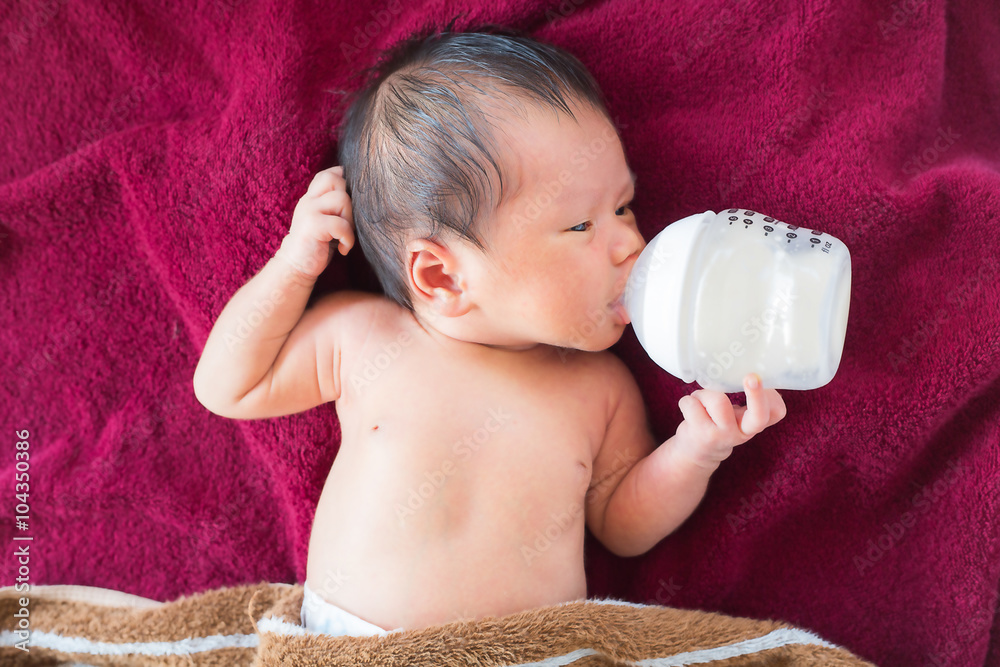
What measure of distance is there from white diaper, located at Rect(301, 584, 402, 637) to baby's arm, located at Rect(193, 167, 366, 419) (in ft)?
1.12

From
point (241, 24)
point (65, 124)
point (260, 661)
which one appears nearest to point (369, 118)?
point (241, 24)

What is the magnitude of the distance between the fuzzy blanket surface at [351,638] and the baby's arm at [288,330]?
0.37m

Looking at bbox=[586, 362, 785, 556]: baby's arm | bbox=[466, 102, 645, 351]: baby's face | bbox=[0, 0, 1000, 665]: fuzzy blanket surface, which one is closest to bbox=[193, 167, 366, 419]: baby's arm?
bbox=[0, 0, 1000, 665]: fuzzy blanket surface

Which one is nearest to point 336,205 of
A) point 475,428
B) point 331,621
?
point 475,428

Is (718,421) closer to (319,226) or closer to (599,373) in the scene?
(599,373)

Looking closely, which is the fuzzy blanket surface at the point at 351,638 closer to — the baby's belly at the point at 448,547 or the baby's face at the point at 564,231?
the baby's belly at the point at 448,547

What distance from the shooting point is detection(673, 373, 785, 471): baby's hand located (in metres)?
1.12

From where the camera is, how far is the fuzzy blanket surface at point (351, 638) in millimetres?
1205

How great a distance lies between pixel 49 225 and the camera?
1.64 meters

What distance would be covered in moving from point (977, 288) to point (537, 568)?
34.1 inches

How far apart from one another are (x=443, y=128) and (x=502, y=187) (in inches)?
5.2

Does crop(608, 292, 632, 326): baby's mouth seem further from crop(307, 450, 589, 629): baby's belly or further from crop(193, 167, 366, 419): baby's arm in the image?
crop(193, 167, 366, 419): baby's arm

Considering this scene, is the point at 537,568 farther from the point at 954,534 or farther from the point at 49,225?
the point at 49,225

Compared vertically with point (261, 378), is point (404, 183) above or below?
above
